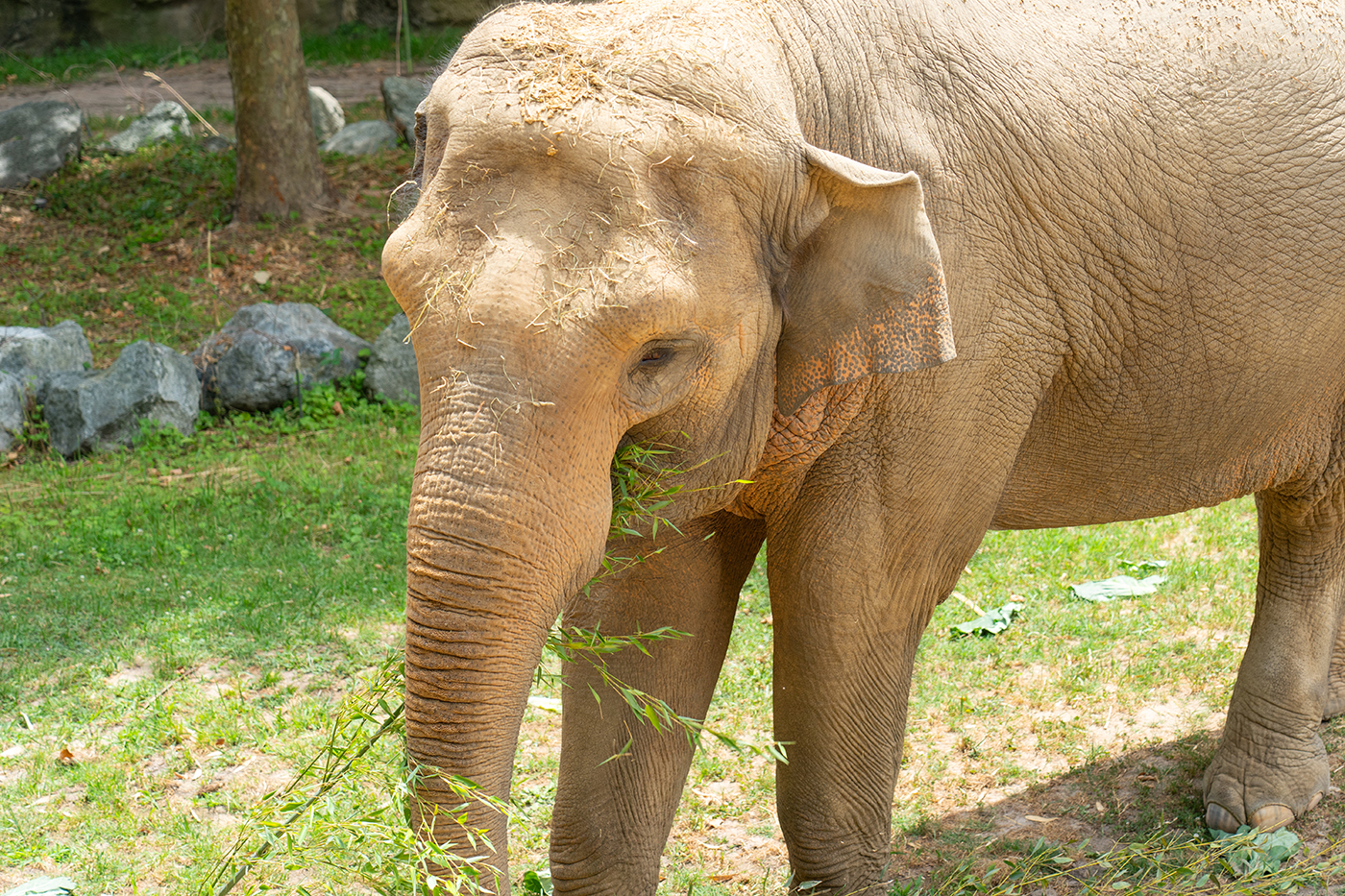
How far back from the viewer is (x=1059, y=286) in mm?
3043

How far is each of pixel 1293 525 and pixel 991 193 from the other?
Answer: 6.38ft

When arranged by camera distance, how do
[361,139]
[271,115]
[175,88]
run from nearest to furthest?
[271,115] → [361,139] → [175,88]

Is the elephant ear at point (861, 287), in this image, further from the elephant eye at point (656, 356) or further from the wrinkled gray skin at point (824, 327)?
the elephant eye at point (656, 356)

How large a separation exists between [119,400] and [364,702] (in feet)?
20.1

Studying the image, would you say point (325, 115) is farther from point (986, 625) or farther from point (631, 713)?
point (631, 713)

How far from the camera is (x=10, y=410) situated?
26.4 ft

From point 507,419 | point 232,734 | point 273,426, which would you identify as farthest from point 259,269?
point 507,419

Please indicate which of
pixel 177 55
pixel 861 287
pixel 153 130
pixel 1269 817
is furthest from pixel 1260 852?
pixel 177 55

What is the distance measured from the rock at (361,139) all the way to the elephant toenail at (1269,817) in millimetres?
11077

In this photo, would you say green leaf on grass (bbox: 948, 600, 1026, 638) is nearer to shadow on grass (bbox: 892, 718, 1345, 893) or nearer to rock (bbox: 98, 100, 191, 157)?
shadow on grass (bbox: 892, 718, 1345, 893)

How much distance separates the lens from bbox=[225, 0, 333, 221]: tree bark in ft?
35.3

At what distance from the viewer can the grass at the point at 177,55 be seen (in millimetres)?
16766

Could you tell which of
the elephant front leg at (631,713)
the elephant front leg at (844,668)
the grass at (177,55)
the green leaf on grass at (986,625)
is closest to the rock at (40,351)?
the green leaf on grass at (986,625)

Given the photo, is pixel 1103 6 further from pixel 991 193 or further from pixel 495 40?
pixel 495 40
